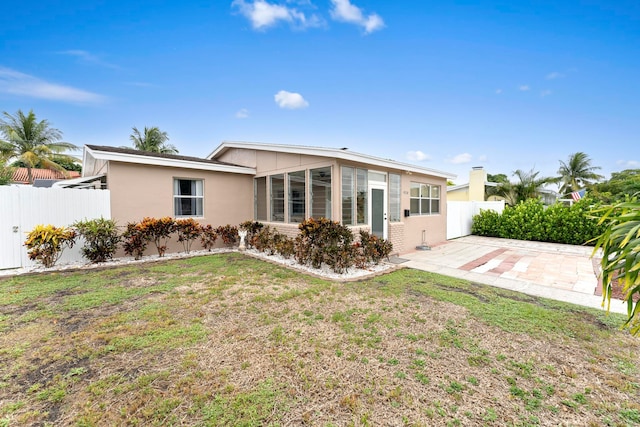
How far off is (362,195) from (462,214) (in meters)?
9.21

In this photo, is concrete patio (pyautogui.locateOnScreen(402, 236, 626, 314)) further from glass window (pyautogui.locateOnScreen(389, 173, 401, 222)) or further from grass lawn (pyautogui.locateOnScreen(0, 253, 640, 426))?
glass window (pyautogui.locateOnScreen(389, 173, 401, 222))

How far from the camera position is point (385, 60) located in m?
11.6

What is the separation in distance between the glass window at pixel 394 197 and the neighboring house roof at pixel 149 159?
566cm

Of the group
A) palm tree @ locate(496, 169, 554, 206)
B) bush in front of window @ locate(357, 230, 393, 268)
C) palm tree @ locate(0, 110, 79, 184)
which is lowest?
bush in front of window @ locate(357, 230, 393, 268)

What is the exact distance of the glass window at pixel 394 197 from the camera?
10.1 metres

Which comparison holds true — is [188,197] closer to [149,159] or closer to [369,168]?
[149,159]

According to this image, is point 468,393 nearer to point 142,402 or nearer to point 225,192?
point 142,402

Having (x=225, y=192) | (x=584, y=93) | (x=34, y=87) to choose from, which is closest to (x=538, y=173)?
(x=584, y=93)

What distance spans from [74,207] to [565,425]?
11.2m

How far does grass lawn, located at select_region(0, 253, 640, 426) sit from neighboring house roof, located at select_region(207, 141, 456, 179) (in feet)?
13.3

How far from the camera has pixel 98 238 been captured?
7801 millimetres

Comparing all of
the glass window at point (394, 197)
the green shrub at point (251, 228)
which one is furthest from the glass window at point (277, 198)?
the glass window at point (394, 197)

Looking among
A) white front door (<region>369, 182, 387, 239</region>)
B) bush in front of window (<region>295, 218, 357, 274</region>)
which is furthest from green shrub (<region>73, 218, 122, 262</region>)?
white front door (<region>369, 182, 387, 239</region>)

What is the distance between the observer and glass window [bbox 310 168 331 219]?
840 centimetres
